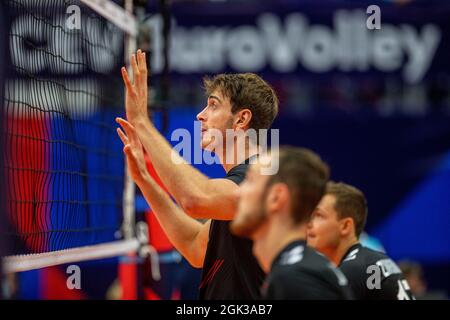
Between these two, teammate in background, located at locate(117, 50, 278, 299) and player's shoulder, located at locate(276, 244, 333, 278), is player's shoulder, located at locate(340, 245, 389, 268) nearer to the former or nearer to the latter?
teammate in background, located at locate(117, 50, 278, 299)

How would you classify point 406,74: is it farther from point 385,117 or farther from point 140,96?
point 140,96

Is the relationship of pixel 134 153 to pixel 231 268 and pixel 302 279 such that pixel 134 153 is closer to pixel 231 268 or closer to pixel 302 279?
pixel 231 268

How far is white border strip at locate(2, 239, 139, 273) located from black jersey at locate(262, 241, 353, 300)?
115 cm

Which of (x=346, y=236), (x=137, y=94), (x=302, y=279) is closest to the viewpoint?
(x=302, y=279)

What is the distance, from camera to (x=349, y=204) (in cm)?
588

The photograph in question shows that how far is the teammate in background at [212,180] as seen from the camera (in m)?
4.64

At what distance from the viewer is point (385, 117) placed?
12055 millimetres

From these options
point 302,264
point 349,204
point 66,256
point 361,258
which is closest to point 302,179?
point 302,264

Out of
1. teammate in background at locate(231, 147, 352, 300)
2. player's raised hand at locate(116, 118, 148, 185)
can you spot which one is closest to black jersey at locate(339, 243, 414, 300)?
player's raised hand at locate(116, 118, 148, 185)

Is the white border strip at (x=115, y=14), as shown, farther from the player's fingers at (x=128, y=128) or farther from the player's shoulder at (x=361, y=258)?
the player's shoulder at (x=361, y=258)

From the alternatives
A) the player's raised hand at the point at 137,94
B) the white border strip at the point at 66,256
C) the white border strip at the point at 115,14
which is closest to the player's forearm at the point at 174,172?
the player's raised hand at the point at 137,94

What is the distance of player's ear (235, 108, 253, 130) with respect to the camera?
5059 millimetres

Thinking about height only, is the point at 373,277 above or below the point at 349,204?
below

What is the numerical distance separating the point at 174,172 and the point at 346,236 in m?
1.74
